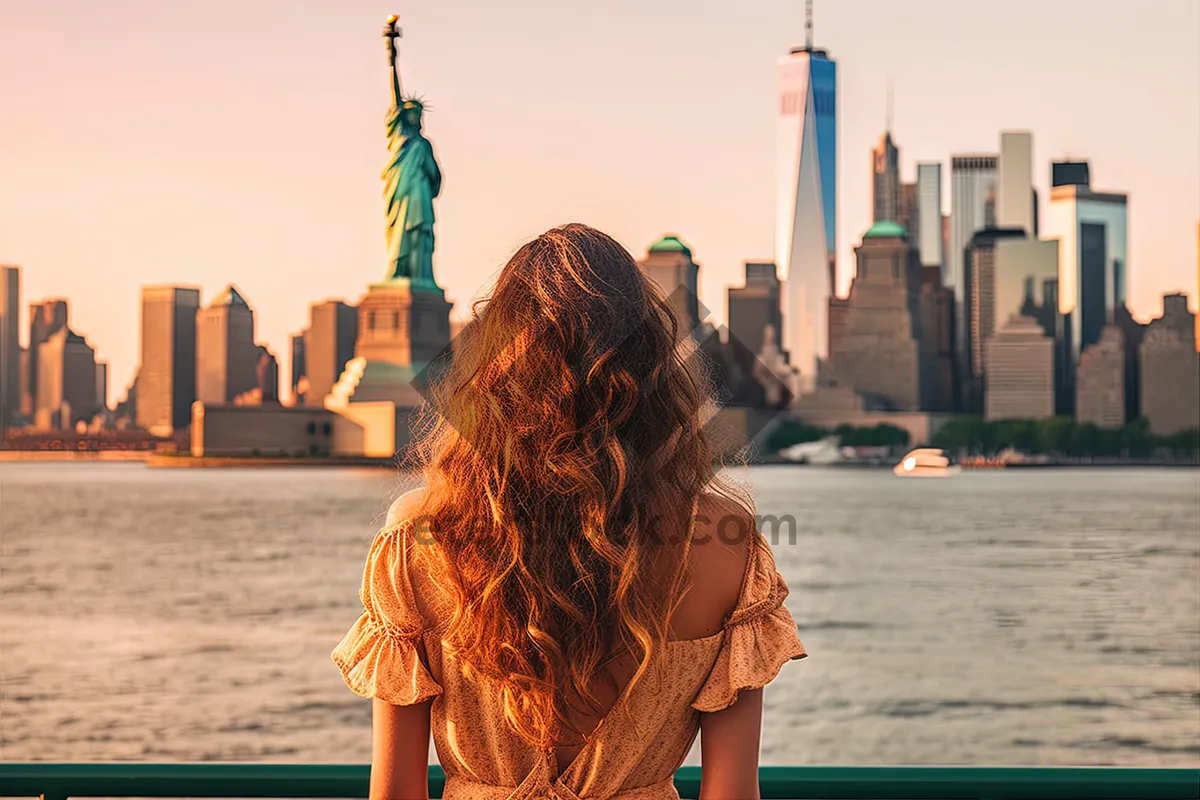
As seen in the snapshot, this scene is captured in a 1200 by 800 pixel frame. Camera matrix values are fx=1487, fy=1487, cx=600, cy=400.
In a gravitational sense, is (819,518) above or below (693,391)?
below

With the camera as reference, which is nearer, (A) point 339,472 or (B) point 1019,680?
(B) point 1019,680

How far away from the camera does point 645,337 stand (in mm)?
1117

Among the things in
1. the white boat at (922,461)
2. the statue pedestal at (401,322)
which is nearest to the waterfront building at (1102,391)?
the statue pedestal at (401,322)

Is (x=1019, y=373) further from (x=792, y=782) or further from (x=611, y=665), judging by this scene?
(x=611, y=665)

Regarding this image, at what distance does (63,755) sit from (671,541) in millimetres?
16462

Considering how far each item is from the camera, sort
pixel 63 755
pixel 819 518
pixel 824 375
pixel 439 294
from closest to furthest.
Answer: pixel 63 755
pixel 819 518
pixel 439 294
pixel 824 375

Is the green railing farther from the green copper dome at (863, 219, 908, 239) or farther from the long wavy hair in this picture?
the green copper dome at (863, 219, 908, 239)

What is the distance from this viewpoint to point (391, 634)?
1144 mm

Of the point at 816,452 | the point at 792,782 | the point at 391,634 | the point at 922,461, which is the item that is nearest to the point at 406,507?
the point at 391,634

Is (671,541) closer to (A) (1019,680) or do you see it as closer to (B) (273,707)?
(B) (273,707)

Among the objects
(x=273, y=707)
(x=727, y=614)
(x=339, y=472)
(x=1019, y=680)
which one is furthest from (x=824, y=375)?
(x=727, y=614)

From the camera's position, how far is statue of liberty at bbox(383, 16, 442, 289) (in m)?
45.1

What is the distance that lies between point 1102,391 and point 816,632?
45.3m

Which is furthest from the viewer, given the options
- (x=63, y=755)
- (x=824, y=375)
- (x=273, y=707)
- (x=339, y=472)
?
(x=824, y=375)
